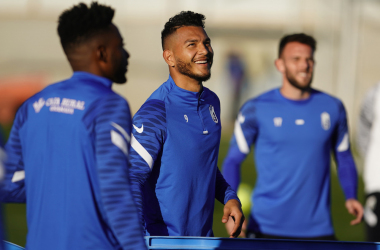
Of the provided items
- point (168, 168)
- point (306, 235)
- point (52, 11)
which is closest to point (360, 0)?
point (52, 11)

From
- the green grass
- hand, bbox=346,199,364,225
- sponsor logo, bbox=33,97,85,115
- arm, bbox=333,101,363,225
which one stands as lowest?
the green grass

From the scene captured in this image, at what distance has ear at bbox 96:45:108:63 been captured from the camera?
2.33m

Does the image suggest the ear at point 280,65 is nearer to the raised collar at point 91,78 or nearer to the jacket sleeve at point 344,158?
the jacket sleeve at point 344,158

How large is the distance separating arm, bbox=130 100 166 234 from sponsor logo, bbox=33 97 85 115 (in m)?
0.86

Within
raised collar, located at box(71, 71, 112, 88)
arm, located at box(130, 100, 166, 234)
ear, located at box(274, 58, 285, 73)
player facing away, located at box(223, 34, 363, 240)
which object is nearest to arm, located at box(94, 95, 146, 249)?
raised collar, located at box(71, 71, 112, 88)

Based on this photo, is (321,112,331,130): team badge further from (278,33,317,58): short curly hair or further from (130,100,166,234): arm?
(130,100,166,234): arm

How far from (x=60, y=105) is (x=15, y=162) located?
1.16 feet

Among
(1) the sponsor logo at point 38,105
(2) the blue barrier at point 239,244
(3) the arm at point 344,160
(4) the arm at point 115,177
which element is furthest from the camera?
(3) the arm at point 344,160

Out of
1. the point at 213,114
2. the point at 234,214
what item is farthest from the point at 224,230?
the point at 234,214

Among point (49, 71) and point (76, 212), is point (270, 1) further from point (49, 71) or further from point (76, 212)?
point (76, 212)

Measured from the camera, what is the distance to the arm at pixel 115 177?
6.74 feet

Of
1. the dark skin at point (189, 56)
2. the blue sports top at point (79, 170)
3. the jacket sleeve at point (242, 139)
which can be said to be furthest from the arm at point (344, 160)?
the blue sports top at point (79, 170)

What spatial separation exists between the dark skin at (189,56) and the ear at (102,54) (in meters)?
1.05

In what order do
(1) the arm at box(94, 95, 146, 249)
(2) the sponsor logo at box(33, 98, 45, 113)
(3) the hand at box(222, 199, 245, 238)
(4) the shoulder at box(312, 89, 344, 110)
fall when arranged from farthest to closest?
(4) the shoulder at box(312, 89, 344, 110), (3) the hand at box(222, 199, 245, 238), (2) the sponsor logo at box(33, 98, 45, 113), (1) the arm at box(94, 95, 146, 249)
